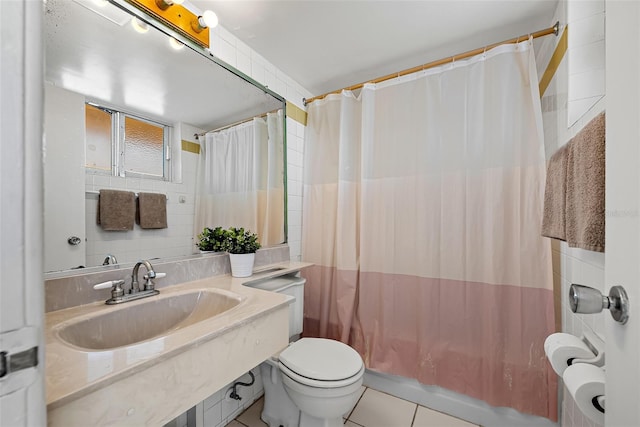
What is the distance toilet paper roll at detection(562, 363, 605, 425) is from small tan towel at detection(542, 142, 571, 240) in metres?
0.42

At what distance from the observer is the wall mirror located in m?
0.91

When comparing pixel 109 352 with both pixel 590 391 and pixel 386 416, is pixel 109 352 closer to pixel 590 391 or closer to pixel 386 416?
pixel 590 391

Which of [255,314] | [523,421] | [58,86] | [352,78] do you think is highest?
[352,78]

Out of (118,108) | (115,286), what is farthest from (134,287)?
(118,108)

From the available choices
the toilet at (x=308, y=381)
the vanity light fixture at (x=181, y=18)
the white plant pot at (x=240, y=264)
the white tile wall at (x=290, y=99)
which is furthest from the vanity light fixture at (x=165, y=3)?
the toilet at (x=308, y=381)

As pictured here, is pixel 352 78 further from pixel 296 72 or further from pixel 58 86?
pixel 58 86

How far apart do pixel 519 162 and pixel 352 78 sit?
127 cm

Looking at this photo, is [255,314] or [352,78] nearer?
[255,314]

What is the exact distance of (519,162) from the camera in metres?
1.38

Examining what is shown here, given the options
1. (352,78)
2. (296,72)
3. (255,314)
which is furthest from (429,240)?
(296,72)

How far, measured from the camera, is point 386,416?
1530 millimetres

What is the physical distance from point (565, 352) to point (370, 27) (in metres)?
1.72

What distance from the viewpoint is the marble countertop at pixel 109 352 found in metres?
0.50

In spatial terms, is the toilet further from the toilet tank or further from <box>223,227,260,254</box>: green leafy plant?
<box>223,227,260,254</box>: green leafy plant
